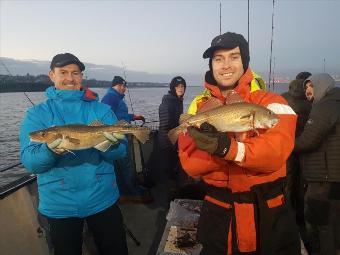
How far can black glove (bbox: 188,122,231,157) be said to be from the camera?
259 cm

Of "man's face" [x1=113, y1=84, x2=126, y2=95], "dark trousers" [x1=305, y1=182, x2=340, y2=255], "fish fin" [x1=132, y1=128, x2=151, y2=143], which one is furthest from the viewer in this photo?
"man's face" [x1=113, y1=84, x2=126, y2=95]

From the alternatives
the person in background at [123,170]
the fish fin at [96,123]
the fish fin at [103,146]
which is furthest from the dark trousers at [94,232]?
the person in background at [123,170]

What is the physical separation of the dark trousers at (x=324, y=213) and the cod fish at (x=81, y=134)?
303 centimetres

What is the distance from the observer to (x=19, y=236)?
4.96m

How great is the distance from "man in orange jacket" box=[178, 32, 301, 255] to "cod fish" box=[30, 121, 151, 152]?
1.16 metres

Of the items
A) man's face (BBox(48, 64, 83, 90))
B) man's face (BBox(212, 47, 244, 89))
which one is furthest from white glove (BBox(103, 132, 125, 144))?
man's face (BBox(212, 47, 244, 89))

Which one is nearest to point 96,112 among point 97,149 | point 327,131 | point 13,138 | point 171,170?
point 97,149

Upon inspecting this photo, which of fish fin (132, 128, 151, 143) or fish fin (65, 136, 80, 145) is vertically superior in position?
fish fin (65, 136, 80, 145)

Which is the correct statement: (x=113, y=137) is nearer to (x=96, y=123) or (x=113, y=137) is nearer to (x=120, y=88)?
(x=96, y=123)

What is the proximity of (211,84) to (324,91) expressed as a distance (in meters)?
2.85

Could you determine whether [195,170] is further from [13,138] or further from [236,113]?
[13,138]

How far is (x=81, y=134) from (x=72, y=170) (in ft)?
1.73

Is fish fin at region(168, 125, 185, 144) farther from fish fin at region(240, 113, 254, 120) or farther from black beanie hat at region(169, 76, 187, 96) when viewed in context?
black beanie hat at region(169, 76, 187, 96)

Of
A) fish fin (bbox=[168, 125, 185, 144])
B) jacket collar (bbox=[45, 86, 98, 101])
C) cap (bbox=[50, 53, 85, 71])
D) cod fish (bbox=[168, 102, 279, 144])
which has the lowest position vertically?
fish fin (bbox=[168, 125, 185, 144])
